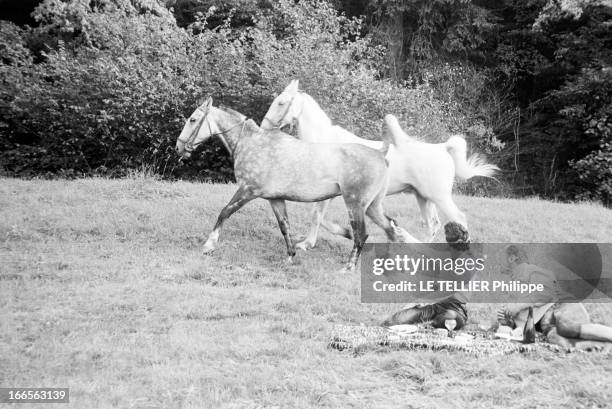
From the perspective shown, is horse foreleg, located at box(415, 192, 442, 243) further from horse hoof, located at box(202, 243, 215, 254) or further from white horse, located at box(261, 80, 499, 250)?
horse hoof, located at box(202, 243, 215, 254)

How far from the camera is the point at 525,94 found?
28.6 metres

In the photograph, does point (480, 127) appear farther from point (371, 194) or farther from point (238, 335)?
point (238, 335)

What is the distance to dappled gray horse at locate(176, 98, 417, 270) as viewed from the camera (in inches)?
400

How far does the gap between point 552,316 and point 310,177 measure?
4.17 meters

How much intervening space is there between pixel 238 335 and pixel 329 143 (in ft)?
13.3

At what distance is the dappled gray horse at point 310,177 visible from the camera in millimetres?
10172

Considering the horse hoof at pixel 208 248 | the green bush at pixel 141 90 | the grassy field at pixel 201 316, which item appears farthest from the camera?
the green bush at pixel 141 90

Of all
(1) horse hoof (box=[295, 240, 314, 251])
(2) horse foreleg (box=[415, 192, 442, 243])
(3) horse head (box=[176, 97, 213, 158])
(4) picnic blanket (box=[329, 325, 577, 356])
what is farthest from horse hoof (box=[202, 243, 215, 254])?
(4) picnic blanket (box=[329, 325, 577, 356])

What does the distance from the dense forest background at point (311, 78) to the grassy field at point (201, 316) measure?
3720 millimetres

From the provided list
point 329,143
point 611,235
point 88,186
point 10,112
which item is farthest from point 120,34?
point 611,235

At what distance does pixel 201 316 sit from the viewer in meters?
7.88

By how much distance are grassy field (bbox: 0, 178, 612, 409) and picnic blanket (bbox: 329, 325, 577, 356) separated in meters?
0.17

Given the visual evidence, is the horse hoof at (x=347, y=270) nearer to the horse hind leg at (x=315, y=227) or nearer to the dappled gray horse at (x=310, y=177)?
the dappled gray horse at (x=310, y=177)

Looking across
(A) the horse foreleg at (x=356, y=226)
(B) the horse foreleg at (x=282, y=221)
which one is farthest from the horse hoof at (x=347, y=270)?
(B) the horse foreleg at (x=282, y=221)
